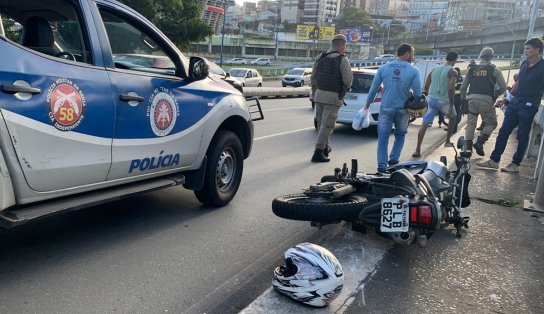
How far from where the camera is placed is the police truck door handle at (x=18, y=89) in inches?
111

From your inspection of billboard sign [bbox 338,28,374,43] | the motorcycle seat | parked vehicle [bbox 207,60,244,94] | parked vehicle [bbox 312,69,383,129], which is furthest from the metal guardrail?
billboard sign [bbox 338,28,374,43]

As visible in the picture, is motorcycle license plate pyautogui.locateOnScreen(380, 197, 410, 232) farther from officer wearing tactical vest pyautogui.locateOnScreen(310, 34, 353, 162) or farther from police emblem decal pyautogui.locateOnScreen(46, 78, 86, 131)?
officer wearing tactical vest pyautogui.locateOnScreen(310, 34, 353, 162)

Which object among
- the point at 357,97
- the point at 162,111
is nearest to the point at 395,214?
the point at 162,111

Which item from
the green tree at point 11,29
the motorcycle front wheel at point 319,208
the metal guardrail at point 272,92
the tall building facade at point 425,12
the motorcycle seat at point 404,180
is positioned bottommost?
the metal guardrail at point 272,92

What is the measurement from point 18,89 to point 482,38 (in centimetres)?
9315

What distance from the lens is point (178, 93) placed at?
4.24m

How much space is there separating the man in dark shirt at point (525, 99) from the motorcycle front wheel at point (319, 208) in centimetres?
465

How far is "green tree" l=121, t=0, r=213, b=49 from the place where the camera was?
31.9 metres

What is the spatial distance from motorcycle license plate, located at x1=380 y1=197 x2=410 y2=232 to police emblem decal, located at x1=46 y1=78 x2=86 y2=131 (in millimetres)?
2316

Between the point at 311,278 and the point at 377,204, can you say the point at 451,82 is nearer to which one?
the point at 377,204

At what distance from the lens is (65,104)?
3168mm

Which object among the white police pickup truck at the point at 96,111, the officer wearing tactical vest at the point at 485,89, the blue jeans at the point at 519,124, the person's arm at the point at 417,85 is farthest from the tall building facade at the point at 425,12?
the white police pickup truck at the point at 96,111

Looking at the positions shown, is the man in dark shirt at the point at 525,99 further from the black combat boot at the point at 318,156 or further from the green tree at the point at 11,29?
the green tree at the point at 11,29

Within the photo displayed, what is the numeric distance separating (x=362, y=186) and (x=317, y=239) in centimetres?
67
